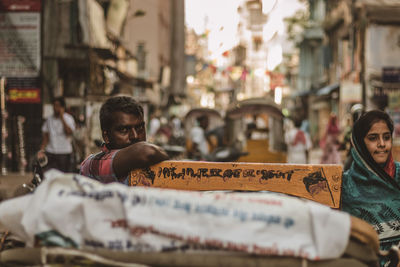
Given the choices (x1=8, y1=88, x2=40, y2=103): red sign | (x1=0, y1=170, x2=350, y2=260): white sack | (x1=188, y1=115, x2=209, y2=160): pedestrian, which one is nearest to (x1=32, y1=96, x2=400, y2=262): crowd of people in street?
(x1=0, y1=170, x2=350, y2=260): white sack

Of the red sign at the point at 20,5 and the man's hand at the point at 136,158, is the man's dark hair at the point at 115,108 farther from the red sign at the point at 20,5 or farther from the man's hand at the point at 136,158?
the red sign at the point at 20,5

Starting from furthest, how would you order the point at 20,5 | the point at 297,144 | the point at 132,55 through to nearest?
the point at 132,55, the point at 20,5, the point at 297,144

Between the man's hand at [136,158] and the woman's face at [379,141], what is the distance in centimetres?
147

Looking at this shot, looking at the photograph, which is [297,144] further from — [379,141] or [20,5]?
[379,141]

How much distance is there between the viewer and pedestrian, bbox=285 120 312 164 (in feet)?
39.7

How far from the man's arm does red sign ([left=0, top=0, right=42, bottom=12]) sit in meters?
12.7

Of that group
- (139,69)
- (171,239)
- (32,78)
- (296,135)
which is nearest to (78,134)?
(32,78)

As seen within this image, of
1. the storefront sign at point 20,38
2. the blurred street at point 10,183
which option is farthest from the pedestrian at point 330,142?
the storefront sign at point 20,38

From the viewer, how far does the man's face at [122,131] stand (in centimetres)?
272

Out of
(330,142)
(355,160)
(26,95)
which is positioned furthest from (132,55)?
(355,160)

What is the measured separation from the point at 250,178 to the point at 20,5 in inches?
512

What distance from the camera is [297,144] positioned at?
39.9 ft

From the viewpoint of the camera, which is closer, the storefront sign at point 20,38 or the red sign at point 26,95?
the storefront sign at point 20,38

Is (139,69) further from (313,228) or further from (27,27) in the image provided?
(313,228)
